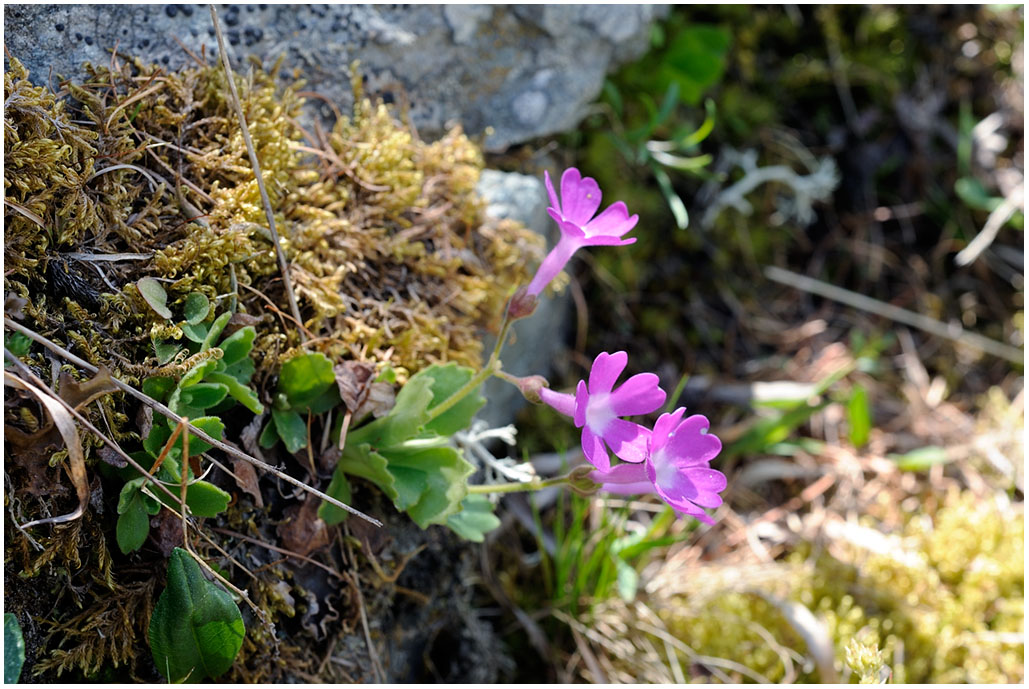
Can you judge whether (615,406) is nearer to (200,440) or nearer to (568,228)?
(568,228)

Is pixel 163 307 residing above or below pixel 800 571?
above

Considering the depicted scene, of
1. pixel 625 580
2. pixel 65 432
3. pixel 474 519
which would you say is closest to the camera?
pixel 65 432

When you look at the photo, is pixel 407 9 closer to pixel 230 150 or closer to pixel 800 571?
pixel 230 150

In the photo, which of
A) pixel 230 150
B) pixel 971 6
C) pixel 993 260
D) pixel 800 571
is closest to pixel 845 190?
pixel 993 260

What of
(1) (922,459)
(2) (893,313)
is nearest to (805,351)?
(2) (893,313)

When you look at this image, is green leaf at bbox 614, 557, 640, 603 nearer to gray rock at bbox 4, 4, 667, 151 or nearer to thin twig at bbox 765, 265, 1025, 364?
gray rock at bbox 4, 4, 667, 151

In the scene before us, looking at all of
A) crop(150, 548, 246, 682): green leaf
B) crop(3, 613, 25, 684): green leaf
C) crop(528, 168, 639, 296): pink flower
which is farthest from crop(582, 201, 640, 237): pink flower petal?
crop(3, 613, 25, 684): green leaf

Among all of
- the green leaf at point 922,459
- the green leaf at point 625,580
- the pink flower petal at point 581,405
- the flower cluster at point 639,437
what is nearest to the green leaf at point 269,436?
the flower cluster at point 639,437
